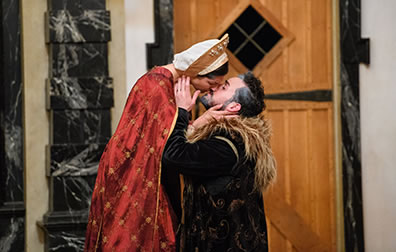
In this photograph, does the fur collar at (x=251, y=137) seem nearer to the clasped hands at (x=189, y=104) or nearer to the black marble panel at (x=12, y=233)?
the clasped hands at (x=189, y=104)

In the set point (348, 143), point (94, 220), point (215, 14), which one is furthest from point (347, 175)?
point (94, 220)

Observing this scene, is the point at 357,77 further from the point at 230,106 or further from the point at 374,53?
the point at 230,106

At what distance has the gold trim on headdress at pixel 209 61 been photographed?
7.69 feet

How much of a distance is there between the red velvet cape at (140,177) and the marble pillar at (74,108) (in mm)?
1288

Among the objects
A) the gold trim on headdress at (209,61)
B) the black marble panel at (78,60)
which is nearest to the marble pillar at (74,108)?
the black marble panel at (78,60)

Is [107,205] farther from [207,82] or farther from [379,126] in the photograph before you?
[379,126]

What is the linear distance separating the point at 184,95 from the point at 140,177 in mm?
401

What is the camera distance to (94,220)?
2.47 metres

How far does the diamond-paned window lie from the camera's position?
399cm

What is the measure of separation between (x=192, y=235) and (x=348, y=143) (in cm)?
198

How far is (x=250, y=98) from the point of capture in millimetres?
2342

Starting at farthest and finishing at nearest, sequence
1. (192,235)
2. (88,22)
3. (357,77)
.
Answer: (357,77) < (88,22) < (192,235)

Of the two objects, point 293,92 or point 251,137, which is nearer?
point 251,137

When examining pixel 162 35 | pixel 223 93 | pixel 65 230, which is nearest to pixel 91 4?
pixel 162 35
